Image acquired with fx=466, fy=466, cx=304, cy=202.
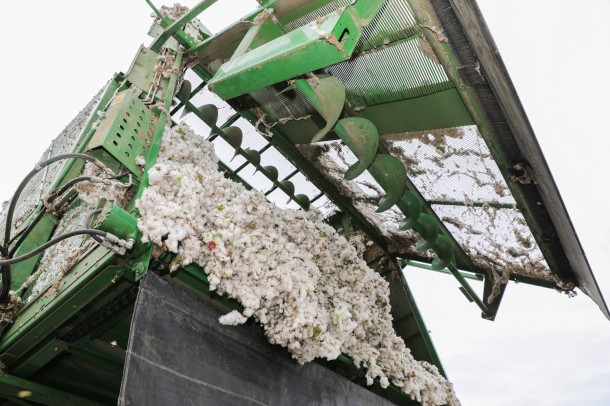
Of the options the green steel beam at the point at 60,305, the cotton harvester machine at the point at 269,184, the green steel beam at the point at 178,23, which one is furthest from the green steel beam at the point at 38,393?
the green steel beam at the point at 178,23

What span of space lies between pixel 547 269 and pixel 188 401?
349 centimetres

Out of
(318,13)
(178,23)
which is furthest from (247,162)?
(318,13)

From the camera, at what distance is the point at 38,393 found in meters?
3.71

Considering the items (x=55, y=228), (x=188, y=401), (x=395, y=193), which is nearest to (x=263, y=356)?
(x=188, y=401)

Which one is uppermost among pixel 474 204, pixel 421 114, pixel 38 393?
pixel 421 114

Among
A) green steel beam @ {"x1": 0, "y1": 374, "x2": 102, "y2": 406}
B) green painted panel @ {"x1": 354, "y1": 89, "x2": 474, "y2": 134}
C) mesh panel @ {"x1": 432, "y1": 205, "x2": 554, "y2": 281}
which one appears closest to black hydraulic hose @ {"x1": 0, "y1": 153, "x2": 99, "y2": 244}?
green steel beam @ {"x1": 0, "y1": 374, "x2": 102, "y2": 406}

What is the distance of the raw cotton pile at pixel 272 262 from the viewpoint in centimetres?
279

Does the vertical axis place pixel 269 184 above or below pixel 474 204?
above

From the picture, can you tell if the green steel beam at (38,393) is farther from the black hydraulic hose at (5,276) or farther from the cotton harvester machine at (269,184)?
the black hydraulic hose at (5,276)

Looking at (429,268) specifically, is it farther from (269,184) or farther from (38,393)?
(38,393)

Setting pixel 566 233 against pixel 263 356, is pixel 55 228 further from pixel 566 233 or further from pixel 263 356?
pixel 566 233

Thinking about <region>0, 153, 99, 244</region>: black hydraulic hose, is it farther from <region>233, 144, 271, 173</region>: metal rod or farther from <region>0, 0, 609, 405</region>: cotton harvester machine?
<region>233, 144, 271, 173</region>: metal rod

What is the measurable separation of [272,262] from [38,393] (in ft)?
7.35

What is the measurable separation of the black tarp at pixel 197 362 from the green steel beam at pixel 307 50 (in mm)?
1291
